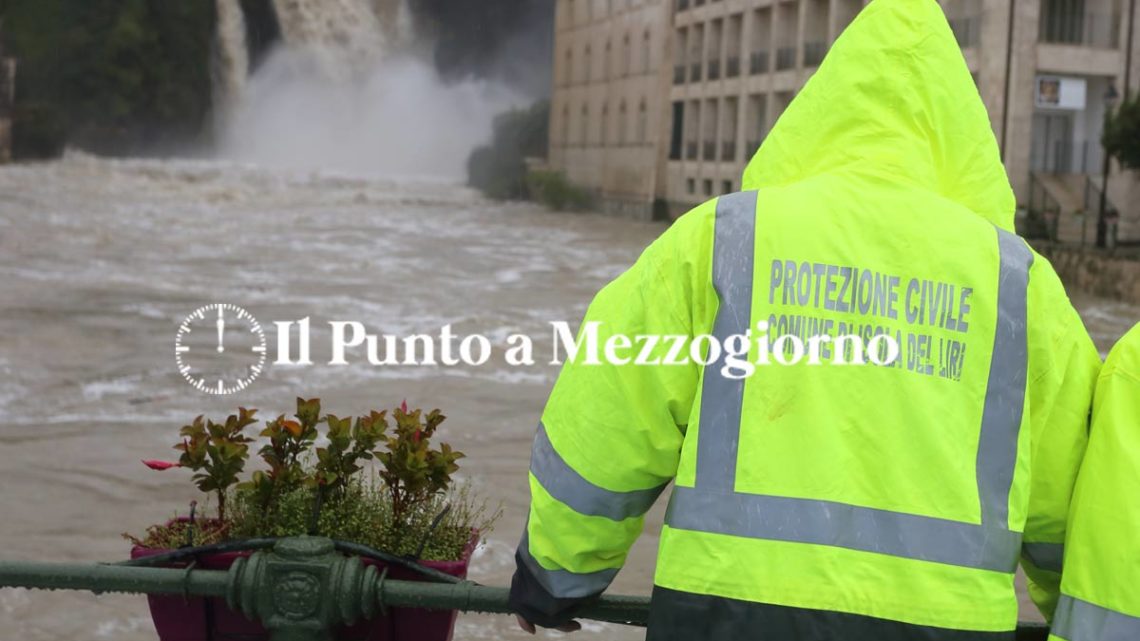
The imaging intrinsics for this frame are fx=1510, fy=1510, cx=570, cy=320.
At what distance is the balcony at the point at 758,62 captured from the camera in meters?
32.1

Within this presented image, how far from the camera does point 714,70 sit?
35.1 meters

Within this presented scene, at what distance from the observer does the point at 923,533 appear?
193 centimetres

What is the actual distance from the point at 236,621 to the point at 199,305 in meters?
16.2

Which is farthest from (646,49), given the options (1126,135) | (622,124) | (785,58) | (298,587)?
(298,587)

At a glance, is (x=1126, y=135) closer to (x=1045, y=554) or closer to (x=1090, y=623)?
(x=1045, y=554)

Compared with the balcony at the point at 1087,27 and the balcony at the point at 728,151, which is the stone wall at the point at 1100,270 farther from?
the balcony at the point at 728,151

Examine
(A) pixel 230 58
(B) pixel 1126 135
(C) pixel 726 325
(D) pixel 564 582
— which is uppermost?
(A) pixel 230 58

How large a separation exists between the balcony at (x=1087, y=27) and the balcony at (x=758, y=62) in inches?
313

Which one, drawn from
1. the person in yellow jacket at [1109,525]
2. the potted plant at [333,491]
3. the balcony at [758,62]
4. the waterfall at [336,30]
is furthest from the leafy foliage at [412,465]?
the waterfall at [336,30]

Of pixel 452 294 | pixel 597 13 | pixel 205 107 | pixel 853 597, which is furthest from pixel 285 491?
pixel 205 107

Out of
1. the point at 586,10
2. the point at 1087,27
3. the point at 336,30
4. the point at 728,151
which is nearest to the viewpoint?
the point at 1087,27

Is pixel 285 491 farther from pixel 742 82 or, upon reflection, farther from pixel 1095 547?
pixel 742 82

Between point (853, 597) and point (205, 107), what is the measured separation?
2122 inches

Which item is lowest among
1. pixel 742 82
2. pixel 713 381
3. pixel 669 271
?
pixel 713 381
